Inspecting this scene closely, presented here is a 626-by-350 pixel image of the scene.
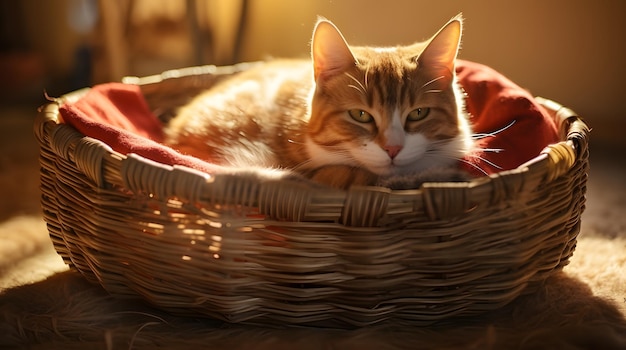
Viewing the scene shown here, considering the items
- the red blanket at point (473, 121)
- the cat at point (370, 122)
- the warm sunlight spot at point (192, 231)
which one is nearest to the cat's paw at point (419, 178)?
the cat at point (370, 122)

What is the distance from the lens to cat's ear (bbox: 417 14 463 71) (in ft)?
4.48

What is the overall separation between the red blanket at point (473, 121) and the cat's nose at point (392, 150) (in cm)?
22

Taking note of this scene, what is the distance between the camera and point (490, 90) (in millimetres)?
1681

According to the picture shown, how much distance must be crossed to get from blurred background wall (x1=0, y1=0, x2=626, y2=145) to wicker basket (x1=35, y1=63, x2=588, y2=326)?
1261mm

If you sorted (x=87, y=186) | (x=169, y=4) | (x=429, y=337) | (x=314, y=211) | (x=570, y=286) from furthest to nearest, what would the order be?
(x=169, y=4) < (x=570, y=286) < (x=87, y=186) < (x=429, y=337) < (x=314, y=211)

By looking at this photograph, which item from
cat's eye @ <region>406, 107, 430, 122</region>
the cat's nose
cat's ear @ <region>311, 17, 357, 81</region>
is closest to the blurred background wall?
cat's ear @ <region>311, 17, 357, 81</region>

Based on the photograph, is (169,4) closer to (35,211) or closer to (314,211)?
(35,211)

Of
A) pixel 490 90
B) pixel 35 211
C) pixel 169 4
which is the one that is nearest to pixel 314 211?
pixel 490 90

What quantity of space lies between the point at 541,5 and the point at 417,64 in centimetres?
139

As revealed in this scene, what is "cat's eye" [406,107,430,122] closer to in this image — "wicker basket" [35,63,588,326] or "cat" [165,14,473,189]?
"cat" [165,14,473,189]

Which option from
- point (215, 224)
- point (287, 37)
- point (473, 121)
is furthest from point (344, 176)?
point (287, 37)

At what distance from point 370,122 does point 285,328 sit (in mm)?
470

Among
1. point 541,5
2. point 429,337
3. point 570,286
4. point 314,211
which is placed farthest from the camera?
point 541,5

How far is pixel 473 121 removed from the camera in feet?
5.69
